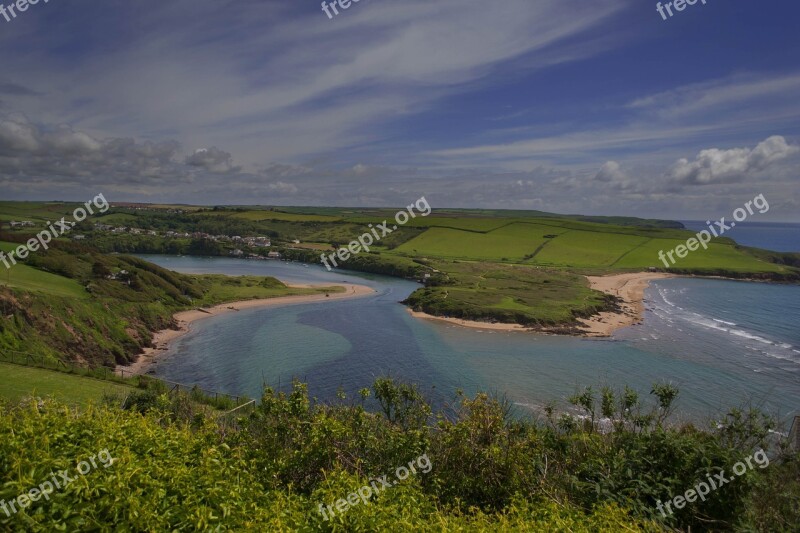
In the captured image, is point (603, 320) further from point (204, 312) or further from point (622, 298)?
point (204, 312)

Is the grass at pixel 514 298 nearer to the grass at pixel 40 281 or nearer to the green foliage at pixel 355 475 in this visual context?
the grass at pixel 40 281

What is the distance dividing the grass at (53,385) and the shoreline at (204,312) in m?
12.5

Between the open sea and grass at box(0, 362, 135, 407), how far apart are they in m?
12.0

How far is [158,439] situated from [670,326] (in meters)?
78.8

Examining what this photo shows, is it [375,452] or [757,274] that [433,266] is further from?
[375,452]

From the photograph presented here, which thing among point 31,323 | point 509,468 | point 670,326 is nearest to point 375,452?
point 509,468

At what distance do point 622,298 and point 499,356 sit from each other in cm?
5011

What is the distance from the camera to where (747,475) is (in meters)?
10.6

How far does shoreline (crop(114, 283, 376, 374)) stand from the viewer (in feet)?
168

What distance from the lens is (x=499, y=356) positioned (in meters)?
56.5

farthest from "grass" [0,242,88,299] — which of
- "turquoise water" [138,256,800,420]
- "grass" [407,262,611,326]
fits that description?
"grass" [407,262,611,326]

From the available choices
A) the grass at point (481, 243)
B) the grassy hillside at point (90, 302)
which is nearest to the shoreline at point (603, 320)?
the grassy hillside at point (90, 302)

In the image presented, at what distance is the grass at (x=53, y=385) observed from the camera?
2888 cm

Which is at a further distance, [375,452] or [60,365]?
[60,365]
